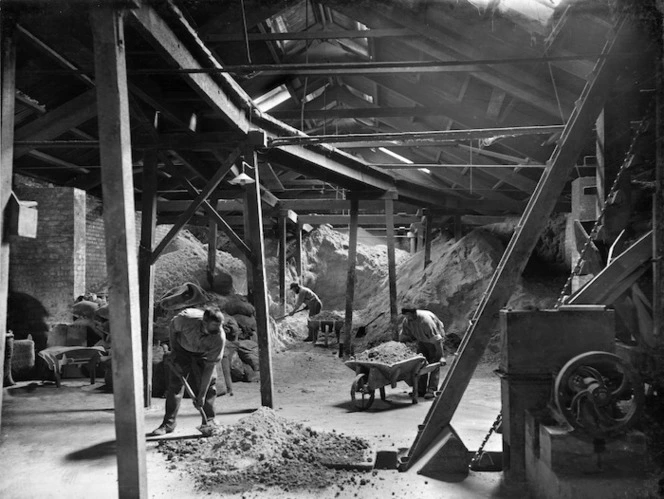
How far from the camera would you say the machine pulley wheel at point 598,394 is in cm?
387

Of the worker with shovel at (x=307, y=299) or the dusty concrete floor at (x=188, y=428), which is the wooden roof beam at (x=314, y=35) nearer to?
the dusty concrete floor at (x=188, y=428)

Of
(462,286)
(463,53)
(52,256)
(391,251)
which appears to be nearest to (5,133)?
(463,53)

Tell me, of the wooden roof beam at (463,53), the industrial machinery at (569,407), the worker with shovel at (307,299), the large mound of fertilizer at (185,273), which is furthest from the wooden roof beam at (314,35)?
the worker with shovel at (307,299)

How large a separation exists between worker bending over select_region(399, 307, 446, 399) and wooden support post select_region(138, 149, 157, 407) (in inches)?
160

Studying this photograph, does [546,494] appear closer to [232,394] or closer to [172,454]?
[172,454]

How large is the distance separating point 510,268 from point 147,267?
4.99m

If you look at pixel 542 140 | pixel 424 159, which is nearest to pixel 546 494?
pixel 542 140

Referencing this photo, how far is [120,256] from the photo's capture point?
12.3 feet

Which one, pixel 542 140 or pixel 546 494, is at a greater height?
pixel 542 140

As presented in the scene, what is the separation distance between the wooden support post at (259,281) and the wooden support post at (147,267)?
141cm

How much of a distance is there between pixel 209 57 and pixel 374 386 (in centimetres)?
518

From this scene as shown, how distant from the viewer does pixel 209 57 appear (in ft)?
18.5

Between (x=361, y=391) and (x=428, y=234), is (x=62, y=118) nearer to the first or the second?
(x=361, y=391)

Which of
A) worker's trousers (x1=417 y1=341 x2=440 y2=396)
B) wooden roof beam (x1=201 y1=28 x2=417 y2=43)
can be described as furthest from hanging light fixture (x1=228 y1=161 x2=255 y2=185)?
worker's trousers (x1=417 y1=341 x2=440 y2=396)
